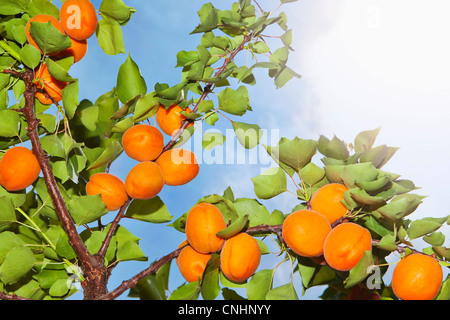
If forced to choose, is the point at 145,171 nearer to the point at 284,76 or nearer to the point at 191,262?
the point at 191,262

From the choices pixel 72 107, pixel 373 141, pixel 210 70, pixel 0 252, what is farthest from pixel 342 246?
pixel 0 252

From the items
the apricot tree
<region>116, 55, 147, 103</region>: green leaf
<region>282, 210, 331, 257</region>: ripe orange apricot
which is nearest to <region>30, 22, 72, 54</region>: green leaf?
the apricot tree

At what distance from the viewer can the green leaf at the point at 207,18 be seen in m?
1.14

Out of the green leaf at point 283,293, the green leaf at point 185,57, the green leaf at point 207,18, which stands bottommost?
the green leaf at point 283,293

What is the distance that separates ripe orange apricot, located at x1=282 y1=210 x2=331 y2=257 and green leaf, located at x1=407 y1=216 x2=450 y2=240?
170 millimetres

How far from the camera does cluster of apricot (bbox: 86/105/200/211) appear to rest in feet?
3.37

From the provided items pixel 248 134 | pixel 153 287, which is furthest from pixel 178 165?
pixel 153 287

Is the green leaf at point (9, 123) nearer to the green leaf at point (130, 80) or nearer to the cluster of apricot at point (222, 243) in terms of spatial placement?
the green leaf at point (130, 80)

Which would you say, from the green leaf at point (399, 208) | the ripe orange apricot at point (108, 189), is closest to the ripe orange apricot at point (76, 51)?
the ripe orange apricot at point (108, 189)

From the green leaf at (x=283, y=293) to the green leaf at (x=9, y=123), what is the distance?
790 mm

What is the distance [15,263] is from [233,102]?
2.24ft

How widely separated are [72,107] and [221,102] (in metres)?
0.38
